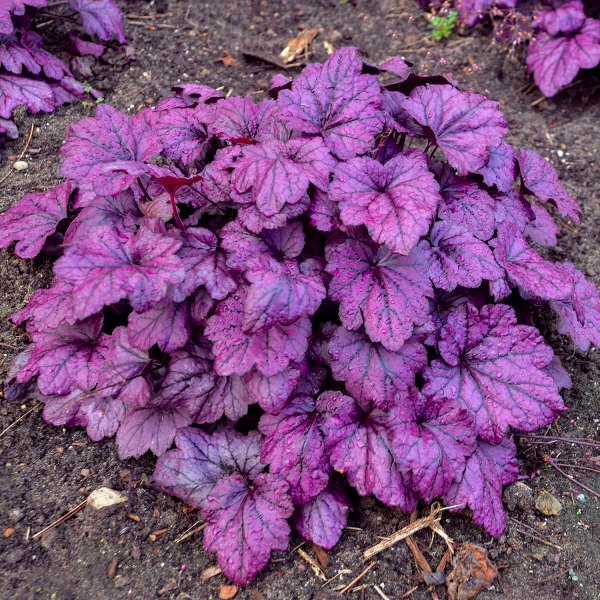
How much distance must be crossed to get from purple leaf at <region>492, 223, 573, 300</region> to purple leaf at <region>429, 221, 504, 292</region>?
0.29ft

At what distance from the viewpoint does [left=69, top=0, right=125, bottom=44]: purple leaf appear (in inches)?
143

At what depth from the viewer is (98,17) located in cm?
365

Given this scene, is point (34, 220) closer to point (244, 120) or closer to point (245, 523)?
point (244, 120)

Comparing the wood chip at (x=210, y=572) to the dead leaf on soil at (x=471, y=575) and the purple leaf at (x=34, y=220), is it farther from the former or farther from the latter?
the purple leaf at (x=34, y=220)

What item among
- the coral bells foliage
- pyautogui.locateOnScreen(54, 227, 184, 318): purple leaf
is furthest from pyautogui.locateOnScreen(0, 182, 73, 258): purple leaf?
pyautogui.locateOnScreen(54, 227, 184, 318): purple leaf

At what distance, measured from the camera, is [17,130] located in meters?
3.33

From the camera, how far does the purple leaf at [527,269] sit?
2.33 m

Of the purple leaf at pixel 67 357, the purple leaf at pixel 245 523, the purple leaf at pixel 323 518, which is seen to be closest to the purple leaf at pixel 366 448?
the purple leaf at pixel 323 518

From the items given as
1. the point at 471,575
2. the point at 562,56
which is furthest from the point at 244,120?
the point at 562,56

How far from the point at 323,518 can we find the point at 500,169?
1.59 meters

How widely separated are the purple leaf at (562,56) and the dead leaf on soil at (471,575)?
287 centimetres

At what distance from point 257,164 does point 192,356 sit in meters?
0.75

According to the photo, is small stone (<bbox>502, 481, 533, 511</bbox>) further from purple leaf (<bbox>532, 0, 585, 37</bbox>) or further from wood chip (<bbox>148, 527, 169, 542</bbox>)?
purple leaf (<bbox>532, 0, 585, 37</bbox>)

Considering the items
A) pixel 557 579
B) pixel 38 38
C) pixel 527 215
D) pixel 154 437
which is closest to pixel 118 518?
pixel 154 437
